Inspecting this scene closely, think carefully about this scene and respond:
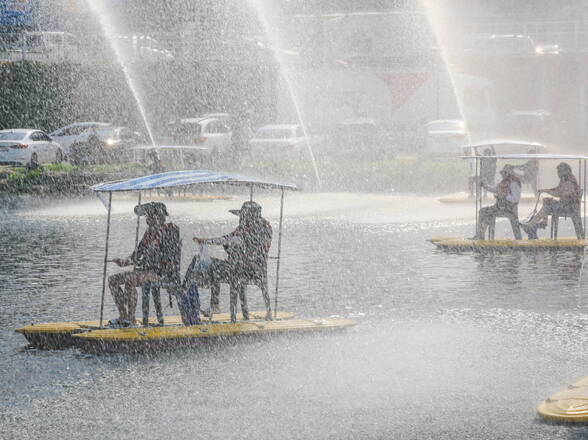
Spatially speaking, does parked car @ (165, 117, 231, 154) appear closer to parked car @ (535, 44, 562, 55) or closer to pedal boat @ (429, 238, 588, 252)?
parked car @ (535, 44, 562, 55)

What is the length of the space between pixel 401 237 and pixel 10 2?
34161 mm

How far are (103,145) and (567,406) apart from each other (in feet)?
110

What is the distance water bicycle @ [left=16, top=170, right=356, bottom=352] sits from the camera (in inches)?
444

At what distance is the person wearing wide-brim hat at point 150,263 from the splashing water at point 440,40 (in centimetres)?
3181

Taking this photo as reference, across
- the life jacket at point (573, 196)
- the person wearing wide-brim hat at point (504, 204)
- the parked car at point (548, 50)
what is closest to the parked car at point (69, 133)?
the parked car at point (548, 50)

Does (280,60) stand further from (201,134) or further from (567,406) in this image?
(567,406)

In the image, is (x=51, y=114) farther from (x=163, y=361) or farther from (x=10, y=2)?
(x=163, y=361)

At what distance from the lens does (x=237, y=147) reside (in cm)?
4062

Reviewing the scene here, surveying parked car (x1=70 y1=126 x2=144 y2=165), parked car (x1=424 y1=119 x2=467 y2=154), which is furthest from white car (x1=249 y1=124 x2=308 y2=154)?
parked car (x1=424 y1=119 x2=467 y2=154)

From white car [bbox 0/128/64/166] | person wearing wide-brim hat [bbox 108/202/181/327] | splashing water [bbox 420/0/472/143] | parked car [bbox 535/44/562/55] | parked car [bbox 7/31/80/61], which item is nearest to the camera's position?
person wearing wide-brim hat [bbox 108/202/181/327]

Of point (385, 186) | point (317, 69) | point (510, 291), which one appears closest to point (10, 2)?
point (317, 69)

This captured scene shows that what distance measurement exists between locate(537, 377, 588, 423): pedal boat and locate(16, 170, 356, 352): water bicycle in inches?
135

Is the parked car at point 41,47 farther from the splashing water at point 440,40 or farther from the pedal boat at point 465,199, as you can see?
the pedal boat at point 465,199

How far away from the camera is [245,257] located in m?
12.2
